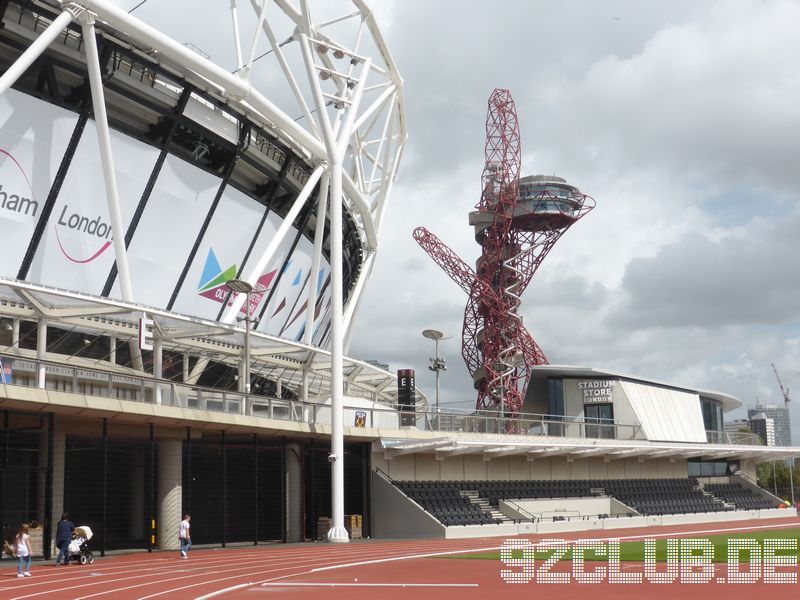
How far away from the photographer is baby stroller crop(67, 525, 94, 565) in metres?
27.9

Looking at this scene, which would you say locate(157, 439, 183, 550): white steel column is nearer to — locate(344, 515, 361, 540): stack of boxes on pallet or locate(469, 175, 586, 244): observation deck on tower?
locate(344, 515, 361, 540): stack of boxes on pallet

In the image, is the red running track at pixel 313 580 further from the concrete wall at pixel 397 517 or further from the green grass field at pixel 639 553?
the concrete wall at pixel 397 517

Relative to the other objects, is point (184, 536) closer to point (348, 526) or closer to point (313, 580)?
point (313, 580)

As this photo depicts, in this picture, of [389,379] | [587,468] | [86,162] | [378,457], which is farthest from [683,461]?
[86,162]

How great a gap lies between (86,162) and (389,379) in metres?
20.6

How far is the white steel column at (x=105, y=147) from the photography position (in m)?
32.6

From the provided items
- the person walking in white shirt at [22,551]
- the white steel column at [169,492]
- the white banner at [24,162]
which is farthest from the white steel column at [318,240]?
the person walking in white shirt at [22,551]

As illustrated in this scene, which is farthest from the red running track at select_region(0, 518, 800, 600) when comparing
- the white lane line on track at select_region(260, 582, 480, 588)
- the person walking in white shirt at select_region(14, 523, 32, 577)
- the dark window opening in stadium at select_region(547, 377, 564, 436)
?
the dark window opening in stadium at select_region(547, 377, 564, 436)

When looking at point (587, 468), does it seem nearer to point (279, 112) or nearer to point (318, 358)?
point (318, 358)

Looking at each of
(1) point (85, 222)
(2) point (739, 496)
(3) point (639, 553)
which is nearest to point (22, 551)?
(1) point (85, 222)

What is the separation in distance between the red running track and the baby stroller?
0.47 metres

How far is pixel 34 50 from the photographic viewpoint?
31.0 metres

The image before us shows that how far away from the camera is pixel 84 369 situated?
29.5m

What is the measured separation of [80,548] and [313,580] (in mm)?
8704
